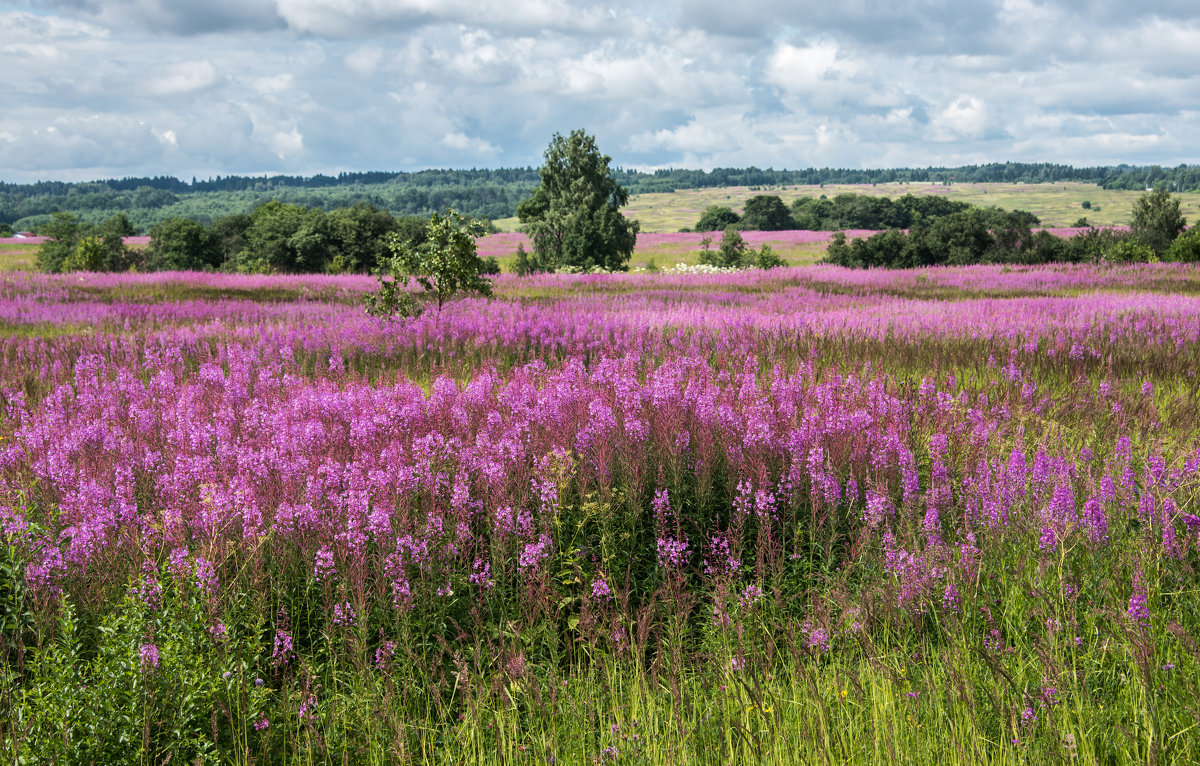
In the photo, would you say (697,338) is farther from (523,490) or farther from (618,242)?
(618,242)

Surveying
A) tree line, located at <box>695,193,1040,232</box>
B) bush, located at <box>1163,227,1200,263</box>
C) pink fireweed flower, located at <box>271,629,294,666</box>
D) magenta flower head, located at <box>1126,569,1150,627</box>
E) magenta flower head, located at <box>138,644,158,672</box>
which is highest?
tree line, located at <box>695,193,1040,232</box>

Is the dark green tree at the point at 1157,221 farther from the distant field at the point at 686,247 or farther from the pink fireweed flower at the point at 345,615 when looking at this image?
the pink fireweed flower at the point at 345,615

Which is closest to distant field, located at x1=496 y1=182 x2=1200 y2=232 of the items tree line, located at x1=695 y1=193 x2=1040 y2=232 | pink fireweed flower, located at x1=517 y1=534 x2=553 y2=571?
tree line, located at x1=695 y1=193 x2=1040 y2=232

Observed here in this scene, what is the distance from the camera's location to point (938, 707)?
2729 millimetres

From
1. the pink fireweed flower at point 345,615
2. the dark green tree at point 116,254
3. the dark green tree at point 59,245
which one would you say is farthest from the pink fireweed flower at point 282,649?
the dark green tree at point 59,245

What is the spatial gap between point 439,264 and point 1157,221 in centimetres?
4741

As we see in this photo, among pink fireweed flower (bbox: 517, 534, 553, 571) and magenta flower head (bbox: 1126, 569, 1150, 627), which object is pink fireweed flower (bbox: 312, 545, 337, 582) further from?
magenta flower head (bbox: 1126, 569, 1150, 627)

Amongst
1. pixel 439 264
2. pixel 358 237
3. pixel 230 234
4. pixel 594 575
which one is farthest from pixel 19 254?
pixel 594 575

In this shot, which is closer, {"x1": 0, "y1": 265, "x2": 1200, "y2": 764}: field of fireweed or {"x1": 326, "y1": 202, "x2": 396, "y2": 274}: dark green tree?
{"x1": 0, "y1": 265, "x2": 1200, "y2": 764}: field of fireweed

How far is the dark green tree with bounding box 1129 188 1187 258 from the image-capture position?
40.1 metres

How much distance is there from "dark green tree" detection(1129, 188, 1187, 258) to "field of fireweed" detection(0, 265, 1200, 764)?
135 ft

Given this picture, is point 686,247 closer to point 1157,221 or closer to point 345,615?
point 1157,221

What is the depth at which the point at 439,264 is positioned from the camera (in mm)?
11742

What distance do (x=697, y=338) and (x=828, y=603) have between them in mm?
7953
